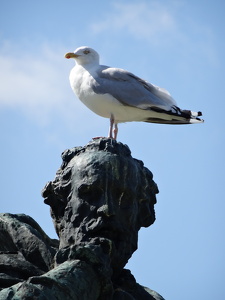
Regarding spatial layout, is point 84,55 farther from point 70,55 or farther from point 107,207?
point 107,207

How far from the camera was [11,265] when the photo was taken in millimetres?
6020

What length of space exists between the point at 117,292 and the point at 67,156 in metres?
1.11

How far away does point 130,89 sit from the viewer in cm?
1350

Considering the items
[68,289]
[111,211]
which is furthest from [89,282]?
[111,211]

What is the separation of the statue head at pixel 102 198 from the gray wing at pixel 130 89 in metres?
6.84

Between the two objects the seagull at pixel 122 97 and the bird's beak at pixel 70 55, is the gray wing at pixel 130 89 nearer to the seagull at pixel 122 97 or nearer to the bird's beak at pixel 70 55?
the seagull at pixel 122 97

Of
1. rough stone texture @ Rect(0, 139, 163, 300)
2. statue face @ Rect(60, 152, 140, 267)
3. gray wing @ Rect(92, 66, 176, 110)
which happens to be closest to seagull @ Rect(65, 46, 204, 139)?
gray wing @ Rect(92, 66, 176, 110)

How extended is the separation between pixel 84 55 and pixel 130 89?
5.17 ft

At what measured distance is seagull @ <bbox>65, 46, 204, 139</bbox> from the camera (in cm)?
1304

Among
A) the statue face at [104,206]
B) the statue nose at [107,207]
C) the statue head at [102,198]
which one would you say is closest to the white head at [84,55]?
the statue head at [102,198]

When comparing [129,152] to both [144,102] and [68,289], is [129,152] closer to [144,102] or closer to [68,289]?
[68,289]

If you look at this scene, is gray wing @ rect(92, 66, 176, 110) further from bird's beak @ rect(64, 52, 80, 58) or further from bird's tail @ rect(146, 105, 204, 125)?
bird's beak @ rect(64, 52, 80, 58)

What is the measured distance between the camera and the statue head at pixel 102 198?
5.91 meters

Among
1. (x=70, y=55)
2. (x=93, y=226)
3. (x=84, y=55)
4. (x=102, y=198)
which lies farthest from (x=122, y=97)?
(x=93, y=226)
